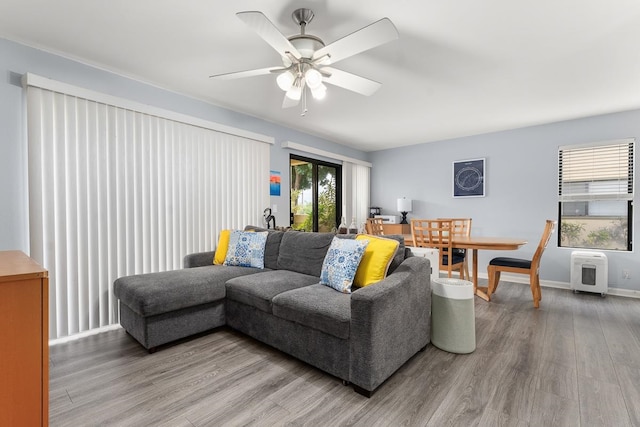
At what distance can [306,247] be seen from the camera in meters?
2.89

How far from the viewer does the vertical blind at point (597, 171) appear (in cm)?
385

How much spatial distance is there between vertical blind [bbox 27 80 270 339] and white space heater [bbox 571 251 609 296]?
15.1 ft

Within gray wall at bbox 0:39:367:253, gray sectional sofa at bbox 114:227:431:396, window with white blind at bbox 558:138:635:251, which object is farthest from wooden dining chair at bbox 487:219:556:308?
gray wall at bbox 0:39:367:253

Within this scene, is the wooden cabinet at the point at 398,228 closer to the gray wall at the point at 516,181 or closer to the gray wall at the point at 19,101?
the gray wall at the point at 516,181

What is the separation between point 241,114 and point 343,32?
2.11 meters

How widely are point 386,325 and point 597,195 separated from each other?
4137 mm

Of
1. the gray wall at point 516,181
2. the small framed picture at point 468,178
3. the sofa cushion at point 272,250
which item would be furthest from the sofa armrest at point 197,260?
the small framed picture at point 468,178

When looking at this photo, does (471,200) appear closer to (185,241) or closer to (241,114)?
(241,114)

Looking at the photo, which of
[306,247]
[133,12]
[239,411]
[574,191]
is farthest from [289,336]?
[574,191]

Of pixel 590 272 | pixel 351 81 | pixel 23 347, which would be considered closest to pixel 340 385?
pixel 23 347

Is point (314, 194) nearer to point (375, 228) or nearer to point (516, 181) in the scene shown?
point (375, 228)

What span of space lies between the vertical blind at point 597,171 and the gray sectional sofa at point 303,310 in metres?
3.41

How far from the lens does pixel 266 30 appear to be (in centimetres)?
165

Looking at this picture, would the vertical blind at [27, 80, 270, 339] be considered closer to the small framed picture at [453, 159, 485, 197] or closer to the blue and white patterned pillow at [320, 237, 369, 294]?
the blue and white patterned pillow at [320, 237, 369, 294]
